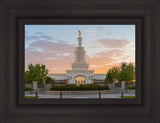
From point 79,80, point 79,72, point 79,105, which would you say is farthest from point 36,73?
point 79,105

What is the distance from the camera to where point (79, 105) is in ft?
8.27

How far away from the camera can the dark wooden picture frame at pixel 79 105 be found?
239 centimetres

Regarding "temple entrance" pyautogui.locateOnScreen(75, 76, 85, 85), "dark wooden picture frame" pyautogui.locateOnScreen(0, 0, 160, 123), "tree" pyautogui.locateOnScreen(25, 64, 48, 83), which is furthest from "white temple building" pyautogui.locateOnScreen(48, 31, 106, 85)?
"dark wooden picture frame" pyautogui.locateOnScreen(0, 0, 160, 123)

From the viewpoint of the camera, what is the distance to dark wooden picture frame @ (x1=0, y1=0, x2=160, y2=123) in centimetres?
239

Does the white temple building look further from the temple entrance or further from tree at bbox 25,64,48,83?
tree at bbox 25,64,48,83

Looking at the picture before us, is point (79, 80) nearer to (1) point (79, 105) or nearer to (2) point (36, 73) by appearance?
(2) point (36, 73)

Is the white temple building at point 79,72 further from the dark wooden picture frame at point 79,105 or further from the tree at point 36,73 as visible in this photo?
the dark wooden picture frame at point 79,105

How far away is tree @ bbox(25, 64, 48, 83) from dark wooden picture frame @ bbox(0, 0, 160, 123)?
1691 cm

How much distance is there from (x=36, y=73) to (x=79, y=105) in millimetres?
17160

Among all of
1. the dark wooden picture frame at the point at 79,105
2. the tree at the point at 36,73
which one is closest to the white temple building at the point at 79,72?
the tree at the point at 36,73
